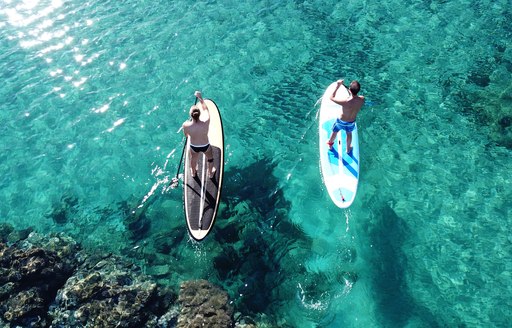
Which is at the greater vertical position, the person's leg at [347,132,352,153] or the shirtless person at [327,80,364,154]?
the shirtless person at [327,80,364,154]

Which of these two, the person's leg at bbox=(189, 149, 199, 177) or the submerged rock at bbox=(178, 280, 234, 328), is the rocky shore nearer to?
the submerged rock at bbox=(178, 280, 234, 328)

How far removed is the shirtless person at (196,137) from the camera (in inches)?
445

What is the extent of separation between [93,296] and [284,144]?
7.94 metres

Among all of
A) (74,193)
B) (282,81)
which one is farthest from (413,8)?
(74,193)

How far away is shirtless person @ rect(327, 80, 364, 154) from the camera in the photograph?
39.1 ft

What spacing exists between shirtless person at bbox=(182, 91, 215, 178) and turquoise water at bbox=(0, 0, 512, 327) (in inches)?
53.9

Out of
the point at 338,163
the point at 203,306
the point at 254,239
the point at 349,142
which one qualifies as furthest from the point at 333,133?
the point at 203,306

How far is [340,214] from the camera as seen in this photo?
12867 millimetres

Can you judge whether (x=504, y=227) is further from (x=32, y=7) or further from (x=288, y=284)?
(x=32, y=7)

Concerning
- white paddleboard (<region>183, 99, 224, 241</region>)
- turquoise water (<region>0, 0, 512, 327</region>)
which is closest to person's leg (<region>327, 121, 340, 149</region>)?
turquoise water (<region>0, 0, 512, 327</region>)

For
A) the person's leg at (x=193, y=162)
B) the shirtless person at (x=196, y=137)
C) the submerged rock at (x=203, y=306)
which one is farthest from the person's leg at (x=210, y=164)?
the submerged rock at (x=203, y=306)

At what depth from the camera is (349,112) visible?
12.5 meters

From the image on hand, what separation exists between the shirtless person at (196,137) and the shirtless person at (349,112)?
407cm

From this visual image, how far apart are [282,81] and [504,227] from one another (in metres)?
9.49
